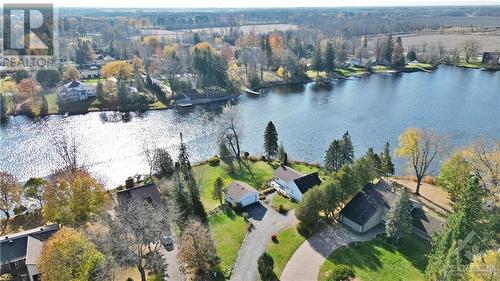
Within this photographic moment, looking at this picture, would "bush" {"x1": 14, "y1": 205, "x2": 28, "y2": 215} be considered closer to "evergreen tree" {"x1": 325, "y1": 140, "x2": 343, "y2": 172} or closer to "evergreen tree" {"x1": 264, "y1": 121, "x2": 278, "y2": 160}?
"evergreen tree" {"x1": 264, "y1": 121, "x2": 278, "y2": 160}

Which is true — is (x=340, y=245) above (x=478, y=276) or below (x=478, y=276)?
below

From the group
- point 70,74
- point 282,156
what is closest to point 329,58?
point 282,156

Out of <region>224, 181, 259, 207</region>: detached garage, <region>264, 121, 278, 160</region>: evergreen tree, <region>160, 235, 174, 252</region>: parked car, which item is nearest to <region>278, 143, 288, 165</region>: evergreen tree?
<region>264, 121, 278, 160</region>: evergreen tree

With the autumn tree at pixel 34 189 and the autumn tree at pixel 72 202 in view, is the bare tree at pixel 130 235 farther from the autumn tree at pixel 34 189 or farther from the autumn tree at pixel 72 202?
the autumn tree at pixel 34 189

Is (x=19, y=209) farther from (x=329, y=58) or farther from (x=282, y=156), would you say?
(x=329, y=58)

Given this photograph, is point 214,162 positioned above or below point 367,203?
below

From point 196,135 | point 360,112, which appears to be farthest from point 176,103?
point 360,112

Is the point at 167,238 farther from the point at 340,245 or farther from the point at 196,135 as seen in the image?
the point at 196,135
